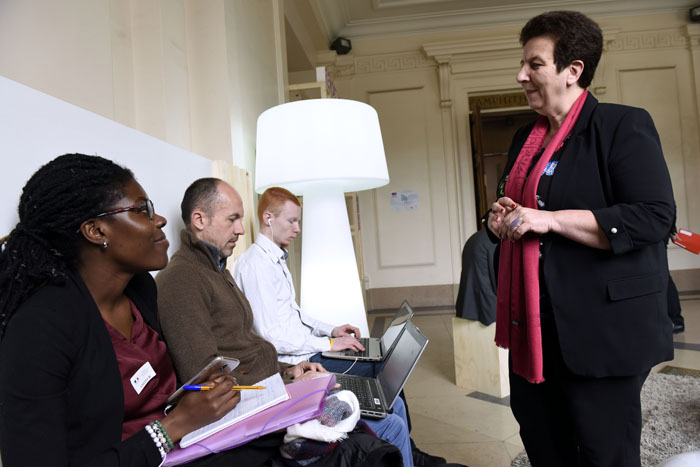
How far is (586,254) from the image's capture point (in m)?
1.10

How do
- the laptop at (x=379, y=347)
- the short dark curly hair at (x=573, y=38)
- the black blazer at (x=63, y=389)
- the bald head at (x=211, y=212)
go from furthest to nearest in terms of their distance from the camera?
the laptop at (x=379, y=347) → the bald head at (x=211, y=212) → the short dark curly hair at (x=573, y=38) → the black blazer at (x=63, y=389)

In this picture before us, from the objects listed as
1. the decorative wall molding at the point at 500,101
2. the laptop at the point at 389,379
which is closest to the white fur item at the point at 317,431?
the laptop at the point at 389,379

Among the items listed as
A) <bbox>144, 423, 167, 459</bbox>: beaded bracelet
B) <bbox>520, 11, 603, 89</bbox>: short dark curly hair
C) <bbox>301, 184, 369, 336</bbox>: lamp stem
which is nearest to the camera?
<bbox>144, 423, 167, 459</bbox>: beaded bracelet

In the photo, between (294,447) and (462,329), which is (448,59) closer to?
(462,329)

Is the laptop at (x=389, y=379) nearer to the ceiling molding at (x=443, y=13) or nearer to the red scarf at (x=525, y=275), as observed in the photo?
the red scarf at (x=525, y=275)

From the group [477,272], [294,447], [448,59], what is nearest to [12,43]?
[294,447]

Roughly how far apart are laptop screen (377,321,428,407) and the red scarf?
10.4 inches

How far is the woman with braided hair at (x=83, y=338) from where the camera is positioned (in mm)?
800

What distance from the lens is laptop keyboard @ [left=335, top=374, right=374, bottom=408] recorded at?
1.54m

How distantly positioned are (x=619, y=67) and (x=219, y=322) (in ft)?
20.9

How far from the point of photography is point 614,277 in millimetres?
1069

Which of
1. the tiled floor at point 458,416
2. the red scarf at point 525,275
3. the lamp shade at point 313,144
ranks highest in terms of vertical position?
the lamp shade at point 313,144

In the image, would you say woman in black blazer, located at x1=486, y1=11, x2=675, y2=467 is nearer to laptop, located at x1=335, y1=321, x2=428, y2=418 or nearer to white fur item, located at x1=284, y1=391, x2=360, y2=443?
laptop, located at x1=335, y1=321, x2=428, y2=418

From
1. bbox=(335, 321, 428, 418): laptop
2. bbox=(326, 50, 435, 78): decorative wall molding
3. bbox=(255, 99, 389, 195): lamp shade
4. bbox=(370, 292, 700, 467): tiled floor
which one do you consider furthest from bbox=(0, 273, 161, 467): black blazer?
bbox=(326, 50, 435, 78): decorative wall molding
